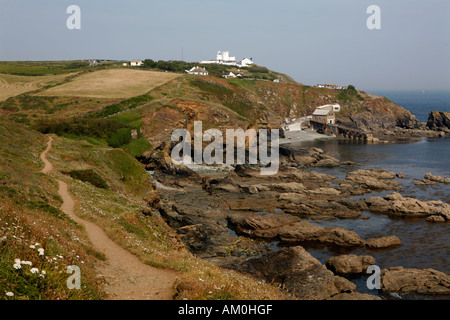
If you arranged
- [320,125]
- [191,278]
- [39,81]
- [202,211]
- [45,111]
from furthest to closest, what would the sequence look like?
[320,125]
[39,81]
[45,111]
[202,211]
[191,278]

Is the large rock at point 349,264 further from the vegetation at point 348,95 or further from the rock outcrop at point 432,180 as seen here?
the vegetation at point 348,95

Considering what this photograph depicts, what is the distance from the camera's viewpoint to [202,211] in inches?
1736

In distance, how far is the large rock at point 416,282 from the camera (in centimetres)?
2588

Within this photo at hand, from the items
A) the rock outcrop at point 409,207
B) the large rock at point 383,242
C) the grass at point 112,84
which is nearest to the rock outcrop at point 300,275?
the large rock at point 383,242

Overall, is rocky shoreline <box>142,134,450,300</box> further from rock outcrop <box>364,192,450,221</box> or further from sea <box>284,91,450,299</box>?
sea <box>284,91,450,299</box>

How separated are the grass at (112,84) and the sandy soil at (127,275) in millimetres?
80539

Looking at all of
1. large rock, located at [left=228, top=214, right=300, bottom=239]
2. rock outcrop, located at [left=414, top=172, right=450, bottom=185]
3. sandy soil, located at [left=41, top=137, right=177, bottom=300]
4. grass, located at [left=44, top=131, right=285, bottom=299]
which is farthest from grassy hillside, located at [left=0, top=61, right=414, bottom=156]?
sandy soil, located at [left=41, top=137, right=177, bottom=300]

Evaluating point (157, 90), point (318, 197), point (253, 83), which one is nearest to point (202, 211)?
point (318, 197)

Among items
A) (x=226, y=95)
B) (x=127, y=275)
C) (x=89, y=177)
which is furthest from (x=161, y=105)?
(x=127, y=275)

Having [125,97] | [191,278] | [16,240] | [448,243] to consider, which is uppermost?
[125,97]

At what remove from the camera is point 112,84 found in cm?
10844

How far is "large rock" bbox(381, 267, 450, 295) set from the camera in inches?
1019

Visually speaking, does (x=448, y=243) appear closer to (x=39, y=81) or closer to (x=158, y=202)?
(x=158, y=202)

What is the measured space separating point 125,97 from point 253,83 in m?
69.5
